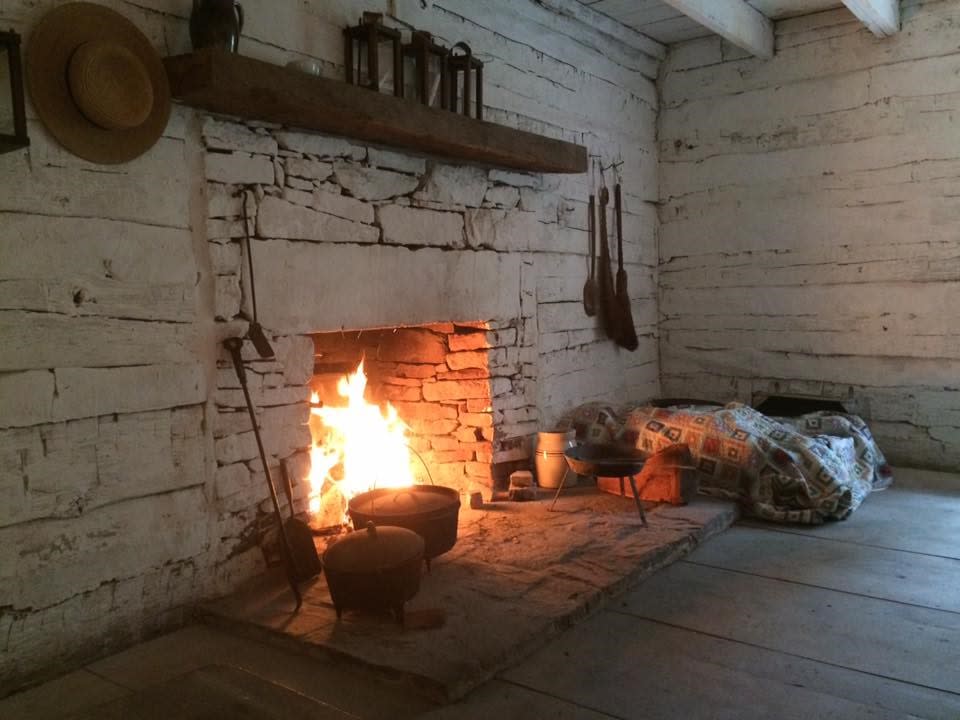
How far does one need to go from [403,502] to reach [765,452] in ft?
6.43

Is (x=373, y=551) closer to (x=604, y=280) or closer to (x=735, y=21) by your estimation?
(x=604, y=280)

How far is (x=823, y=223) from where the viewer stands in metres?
5.20

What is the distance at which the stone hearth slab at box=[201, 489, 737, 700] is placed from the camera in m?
2.52

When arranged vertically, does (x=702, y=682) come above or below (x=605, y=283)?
below

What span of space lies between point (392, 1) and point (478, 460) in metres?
2.33

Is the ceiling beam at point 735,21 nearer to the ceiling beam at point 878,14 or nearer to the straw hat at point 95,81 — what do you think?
the ceiling beam at point 878,14

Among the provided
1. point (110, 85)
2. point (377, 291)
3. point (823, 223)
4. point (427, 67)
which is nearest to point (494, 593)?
point (377, 291)

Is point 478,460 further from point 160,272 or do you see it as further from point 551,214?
point 160,272

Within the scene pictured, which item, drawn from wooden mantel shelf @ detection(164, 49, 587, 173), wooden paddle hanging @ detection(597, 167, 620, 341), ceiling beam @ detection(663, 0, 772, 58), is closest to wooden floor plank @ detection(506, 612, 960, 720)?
wooden mantel shelf @ detection(164, 49, 587, 173)

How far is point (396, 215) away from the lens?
12.0ft

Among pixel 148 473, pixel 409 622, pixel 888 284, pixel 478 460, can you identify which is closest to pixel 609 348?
pixel 478 460

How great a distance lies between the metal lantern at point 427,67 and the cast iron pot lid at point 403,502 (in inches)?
67.2

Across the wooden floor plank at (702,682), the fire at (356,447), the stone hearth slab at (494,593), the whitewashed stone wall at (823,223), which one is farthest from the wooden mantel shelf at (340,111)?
the wooden floor plank at (702,682)

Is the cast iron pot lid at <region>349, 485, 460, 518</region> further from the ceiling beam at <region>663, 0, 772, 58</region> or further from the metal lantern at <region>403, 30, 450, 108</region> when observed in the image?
the ceiling beam at <region>663, 0, 772, 58</region>
